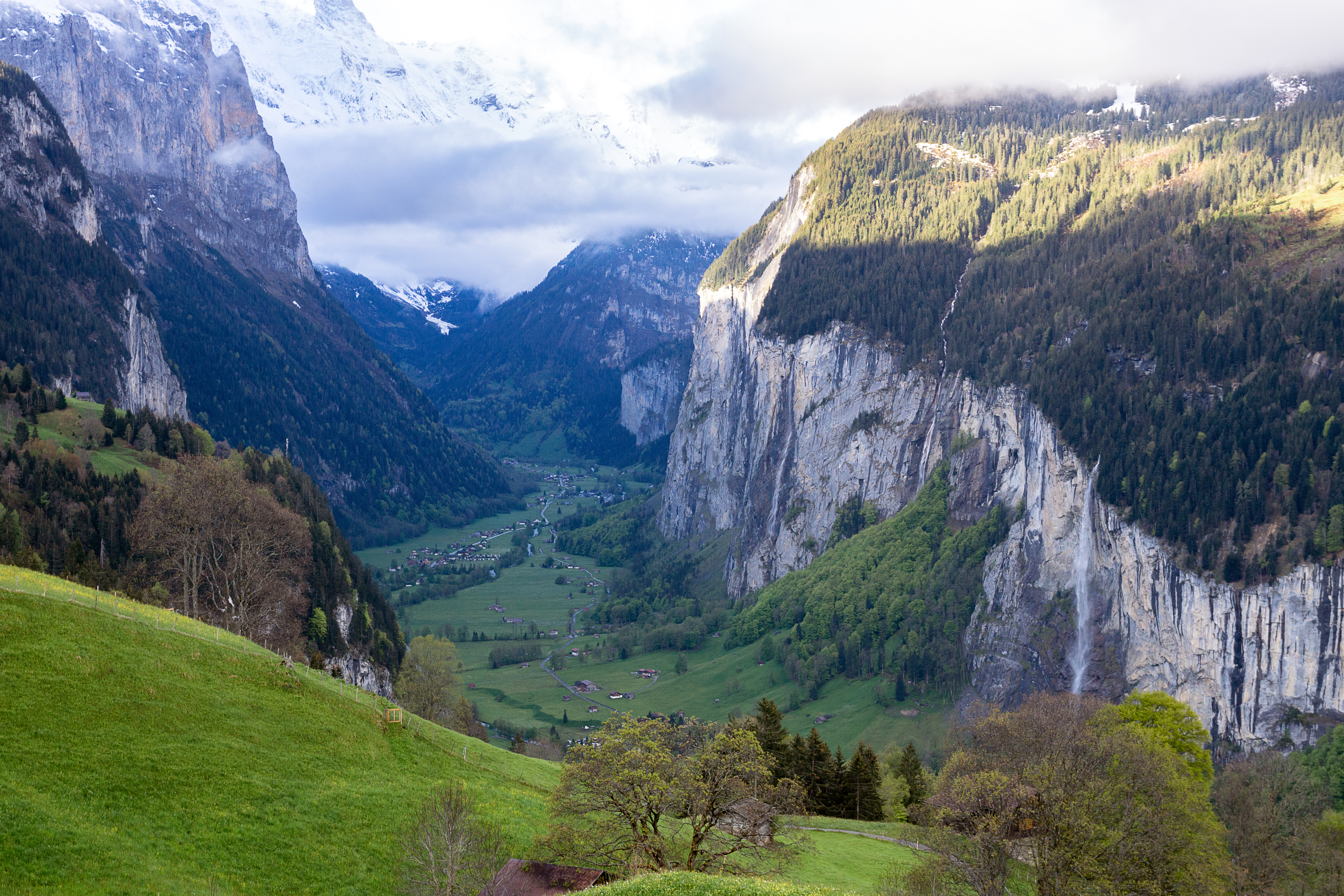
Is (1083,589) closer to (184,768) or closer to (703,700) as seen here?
(703,700)

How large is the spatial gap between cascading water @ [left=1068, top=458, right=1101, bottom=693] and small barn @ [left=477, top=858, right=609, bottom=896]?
113752mm

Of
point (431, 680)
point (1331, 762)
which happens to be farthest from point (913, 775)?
point (1331, 762)

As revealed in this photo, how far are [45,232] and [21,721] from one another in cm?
19034

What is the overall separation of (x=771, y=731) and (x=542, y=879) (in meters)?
32.6

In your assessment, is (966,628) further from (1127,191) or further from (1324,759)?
(1127,191)

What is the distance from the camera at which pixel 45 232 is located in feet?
609

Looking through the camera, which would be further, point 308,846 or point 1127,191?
point 1127,191

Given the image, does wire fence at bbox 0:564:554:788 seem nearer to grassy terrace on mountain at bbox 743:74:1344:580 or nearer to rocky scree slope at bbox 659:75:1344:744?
rocky scree slope at bbox 659:75:1344:744

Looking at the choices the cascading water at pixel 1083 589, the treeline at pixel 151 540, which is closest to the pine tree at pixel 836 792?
the treeline at pixel 151 540

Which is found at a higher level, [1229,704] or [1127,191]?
[1127,191]

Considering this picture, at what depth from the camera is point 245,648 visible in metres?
52.2

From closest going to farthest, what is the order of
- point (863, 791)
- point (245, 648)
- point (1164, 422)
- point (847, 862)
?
point (245, 648), point (847, 862), point (863, 791), point (1164, 422)

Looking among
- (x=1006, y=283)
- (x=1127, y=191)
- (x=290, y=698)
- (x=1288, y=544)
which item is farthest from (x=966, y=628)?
(x=290, y=698)

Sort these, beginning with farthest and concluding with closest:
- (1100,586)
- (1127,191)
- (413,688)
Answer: (1127,191), (1100,586), (413,688)
